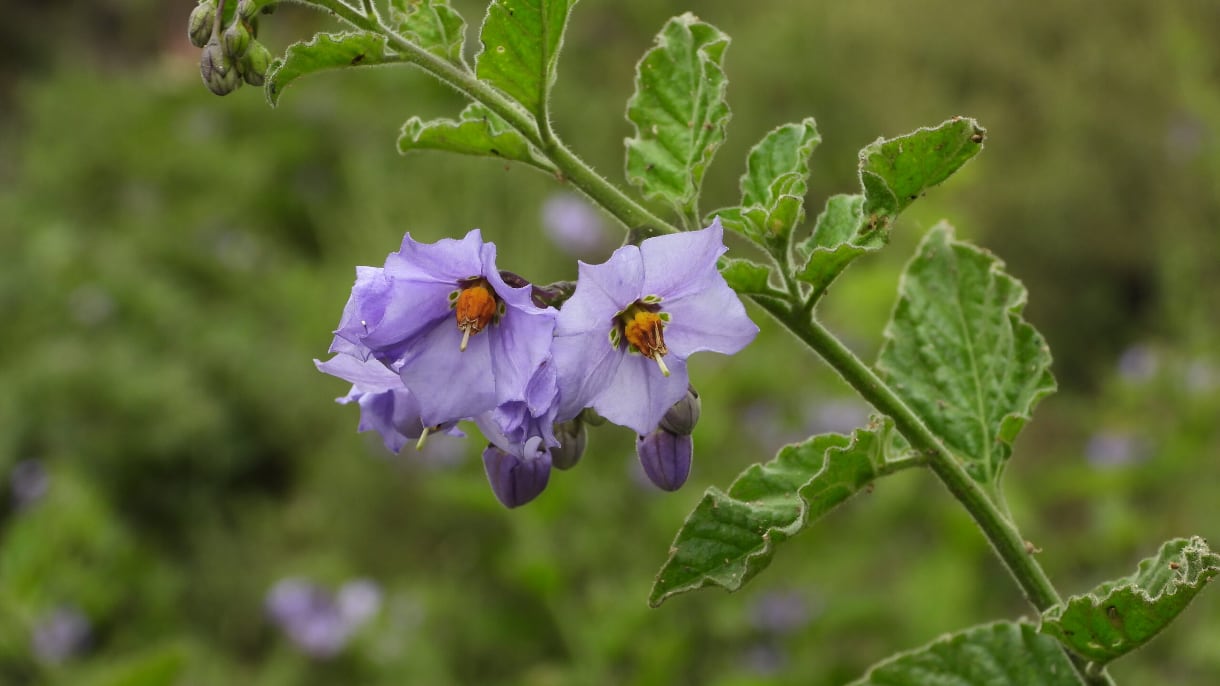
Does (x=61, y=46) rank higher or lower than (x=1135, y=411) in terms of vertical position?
lower

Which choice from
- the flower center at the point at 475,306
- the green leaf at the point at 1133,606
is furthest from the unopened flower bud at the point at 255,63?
the green leaf at the point at 1133,606

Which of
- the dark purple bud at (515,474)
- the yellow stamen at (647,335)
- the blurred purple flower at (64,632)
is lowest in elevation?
the blurred purple flower at (64,632)

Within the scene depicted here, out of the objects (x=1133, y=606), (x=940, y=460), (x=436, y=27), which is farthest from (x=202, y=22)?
(x=1133, y=606)

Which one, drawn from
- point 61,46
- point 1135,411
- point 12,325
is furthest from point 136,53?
point 1135,411

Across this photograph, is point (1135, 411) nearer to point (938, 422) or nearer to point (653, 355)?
point (938, 422)

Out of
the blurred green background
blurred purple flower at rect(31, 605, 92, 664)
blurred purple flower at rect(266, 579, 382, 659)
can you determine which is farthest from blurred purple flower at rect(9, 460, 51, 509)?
blurred purple flower at rect(266, 579, 382, 659)

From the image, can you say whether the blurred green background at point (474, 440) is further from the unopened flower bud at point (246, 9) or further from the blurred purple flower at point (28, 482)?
the unopened flower bud at point (246, 9)

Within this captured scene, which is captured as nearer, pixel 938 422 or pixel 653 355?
pixel 653 355
